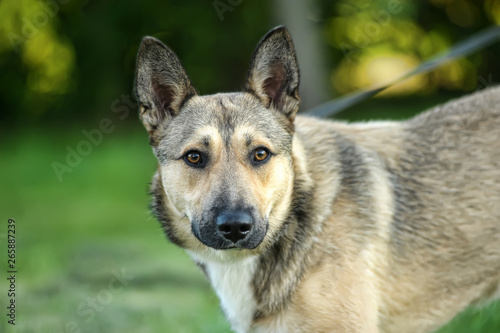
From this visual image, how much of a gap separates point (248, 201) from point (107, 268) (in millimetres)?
4372

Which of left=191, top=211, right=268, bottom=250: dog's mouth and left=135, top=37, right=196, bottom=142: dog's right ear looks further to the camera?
left=135, top=37, right=196, bottom=142: dog's right ear

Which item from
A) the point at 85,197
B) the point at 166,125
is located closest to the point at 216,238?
the point at 166,125

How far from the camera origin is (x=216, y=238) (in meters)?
3.26

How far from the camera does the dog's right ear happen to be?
357 cm

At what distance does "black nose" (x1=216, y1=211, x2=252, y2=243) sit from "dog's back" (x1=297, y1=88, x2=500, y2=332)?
688mm

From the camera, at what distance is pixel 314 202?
11.7 feet

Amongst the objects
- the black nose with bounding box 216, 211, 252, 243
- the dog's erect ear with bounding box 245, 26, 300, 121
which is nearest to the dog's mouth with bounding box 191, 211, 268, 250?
the black nose with bounding box 216, 211, 252, 243

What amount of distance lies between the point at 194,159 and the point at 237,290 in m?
0.82

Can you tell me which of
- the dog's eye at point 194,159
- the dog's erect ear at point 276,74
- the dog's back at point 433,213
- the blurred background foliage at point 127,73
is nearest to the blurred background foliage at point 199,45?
the blurred background foliage at point 127,73

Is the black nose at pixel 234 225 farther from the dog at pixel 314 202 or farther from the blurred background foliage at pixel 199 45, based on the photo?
the blurred background foliage at pixel 199 45

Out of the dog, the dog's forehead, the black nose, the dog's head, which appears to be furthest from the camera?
the dog's forehead

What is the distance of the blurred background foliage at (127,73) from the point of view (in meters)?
10.2

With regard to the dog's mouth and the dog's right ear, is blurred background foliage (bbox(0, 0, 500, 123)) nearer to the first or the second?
the dog's right ear

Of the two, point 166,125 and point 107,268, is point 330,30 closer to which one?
point 107,268
